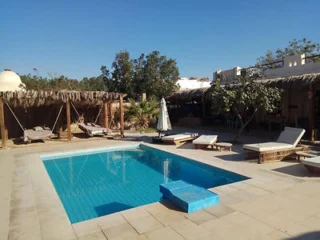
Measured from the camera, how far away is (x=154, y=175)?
786 cm

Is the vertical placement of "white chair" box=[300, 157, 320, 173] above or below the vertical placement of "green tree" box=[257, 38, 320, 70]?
below

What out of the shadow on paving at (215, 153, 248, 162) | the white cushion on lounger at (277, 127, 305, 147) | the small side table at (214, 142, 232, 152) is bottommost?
the shadow on paving at (215, 153, 248, 162)

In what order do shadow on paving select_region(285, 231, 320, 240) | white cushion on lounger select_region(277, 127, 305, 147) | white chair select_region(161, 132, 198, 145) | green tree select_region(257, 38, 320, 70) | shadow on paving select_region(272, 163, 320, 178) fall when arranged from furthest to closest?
green tree select_region(257, 38, 320, 70) → white chair select_region(161, 132, 198, 145) → white cushion on lounger select_region(277, 127, 305, 147) → shadow on paving select_region(272, 163, 320, 178) → shadow on paving select_region(285, 231, 320, 240)

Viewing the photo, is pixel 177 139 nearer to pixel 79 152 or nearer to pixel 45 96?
pixel 79 152

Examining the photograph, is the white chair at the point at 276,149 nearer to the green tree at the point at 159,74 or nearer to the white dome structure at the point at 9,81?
the green tree at the point at 159,74

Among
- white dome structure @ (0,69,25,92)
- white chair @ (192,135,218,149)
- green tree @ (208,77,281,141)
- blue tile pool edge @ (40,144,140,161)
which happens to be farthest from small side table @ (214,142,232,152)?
white dome structure @ (0,69,25,92)

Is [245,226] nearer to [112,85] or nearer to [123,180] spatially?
[123,180]

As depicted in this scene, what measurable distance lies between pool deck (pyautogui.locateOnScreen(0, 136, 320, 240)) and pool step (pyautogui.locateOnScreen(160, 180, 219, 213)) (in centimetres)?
12

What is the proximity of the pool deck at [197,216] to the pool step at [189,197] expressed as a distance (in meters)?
0.12

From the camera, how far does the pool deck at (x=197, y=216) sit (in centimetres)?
352

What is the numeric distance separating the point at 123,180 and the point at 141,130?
9.37 meters

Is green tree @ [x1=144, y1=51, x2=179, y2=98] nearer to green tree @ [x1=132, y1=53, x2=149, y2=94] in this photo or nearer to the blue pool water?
green tree @ [x1=132, y1=53, x2=149, y2=94]

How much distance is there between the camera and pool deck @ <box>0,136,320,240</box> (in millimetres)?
3520

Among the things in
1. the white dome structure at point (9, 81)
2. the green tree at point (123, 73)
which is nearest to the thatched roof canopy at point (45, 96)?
the white dome structure at point (9, 81)
